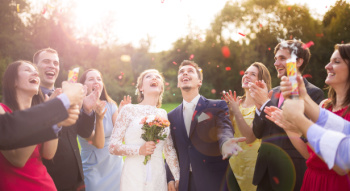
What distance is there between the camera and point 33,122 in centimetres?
254

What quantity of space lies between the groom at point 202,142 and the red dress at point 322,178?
3.05ft

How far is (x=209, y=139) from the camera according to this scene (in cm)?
447

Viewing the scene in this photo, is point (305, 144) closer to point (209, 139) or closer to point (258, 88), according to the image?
point (258, 88)

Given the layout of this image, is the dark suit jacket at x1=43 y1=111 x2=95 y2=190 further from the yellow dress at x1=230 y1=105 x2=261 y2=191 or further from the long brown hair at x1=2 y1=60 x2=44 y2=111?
the yellow dress at x1=230 y1=105 x2=261 y2=191

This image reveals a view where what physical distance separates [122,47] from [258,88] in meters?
35.7

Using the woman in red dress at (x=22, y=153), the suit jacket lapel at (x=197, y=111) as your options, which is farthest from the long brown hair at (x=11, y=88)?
the suit jacket lapel at (x=197, y=111)

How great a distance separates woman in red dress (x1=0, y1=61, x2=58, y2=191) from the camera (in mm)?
3104

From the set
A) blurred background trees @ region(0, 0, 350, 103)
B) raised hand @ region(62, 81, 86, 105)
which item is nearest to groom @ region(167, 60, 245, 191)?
raised hand @ region(62, 81, 86, 105)

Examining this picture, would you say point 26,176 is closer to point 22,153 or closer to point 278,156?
point 22,153

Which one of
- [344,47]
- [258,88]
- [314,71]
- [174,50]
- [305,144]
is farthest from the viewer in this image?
[174,50]

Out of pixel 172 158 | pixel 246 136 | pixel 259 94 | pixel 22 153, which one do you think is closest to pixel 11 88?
pixel 22 153

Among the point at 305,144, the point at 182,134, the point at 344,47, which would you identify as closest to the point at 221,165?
the point at 182,134

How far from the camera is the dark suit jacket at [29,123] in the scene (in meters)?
2.52

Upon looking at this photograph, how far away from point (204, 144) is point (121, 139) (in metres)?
1.25
